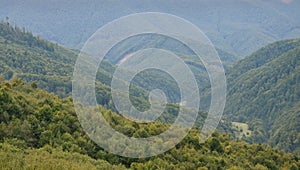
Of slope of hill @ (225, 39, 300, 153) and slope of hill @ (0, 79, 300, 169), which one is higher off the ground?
slope of hill @ (0, 79, 300, 169)

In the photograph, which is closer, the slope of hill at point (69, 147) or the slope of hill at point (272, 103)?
the slope of hill at point (69, 147)

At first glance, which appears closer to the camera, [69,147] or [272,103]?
[69,147]

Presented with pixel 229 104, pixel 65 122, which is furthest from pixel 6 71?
pixel 229 104

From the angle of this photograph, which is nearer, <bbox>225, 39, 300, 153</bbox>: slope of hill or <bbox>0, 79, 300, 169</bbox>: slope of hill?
<bbox>0, 79, 300, 169</bbox>: slope of hill

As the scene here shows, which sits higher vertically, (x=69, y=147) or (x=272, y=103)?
(x=69, y=147)

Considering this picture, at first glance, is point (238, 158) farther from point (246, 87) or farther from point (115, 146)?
point (246, 87)
